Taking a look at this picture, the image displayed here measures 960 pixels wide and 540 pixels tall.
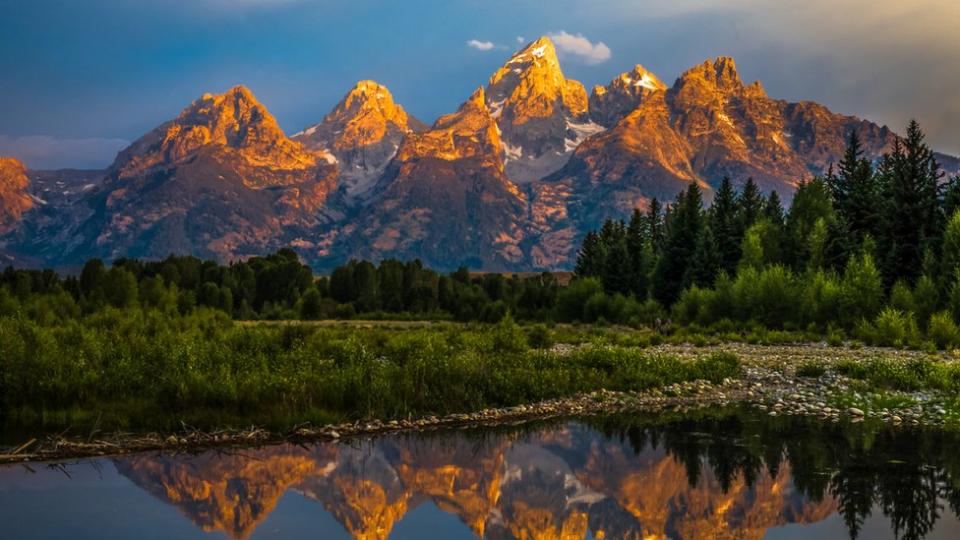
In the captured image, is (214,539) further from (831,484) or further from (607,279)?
(607,279)

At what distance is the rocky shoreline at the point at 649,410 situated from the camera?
2047cm

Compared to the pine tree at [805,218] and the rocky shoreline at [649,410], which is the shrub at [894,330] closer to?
the rocky shoreline at [649,410]

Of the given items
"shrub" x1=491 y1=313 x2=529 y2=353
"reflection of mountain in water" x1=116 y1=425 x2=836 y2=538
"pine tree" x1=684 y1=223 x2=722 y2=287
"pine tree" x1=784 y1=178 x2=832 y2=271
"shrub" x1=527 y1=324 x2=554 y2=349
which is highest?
"pine tree" x1=784 y1=178 x2=832 y2=271

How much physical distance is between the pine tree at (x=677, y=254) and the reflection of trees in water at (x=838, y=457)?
2159 inches

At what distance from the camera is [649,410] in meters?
27.8

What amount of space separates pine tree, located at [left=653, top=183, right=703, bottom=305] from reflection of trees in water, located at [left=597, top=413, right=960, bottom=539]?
2159 inches

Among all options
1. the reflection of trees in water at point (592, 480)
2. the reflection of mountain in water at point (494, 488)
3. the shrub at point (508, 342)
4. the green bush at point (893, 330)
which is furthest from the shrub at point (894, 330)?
the reflection of mountain in water at point (494, 488)

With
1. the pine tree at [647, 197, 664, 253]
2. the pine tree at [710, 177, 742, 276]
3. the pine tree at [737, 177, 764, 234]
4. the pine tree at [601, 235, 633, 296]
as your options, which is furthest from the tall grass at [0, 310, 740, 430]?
the pine tree at [647, 197, 664, 253]

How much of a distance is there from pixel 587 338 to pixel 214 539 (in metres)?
43.0

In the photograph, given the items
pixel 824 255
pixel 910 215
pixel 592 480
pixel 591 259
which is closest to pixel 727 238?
pixel 824 255

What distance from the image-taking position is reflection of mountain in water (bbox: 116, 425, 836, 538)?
53.2ft

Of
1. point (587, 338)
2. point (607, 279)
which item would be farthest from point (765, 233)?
point (587, 338)

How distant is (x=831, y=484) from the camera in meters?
18.4

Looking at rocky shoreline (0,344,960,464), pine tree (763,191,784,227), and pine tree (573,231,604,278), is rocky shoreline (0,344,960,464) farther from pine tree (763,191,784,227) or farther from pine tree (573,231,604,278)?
pine tree (573,231,604,278)
